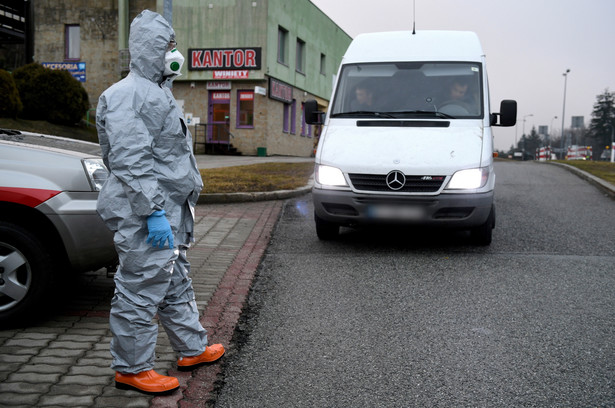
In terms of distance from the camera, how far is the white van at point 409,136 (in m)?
6.54

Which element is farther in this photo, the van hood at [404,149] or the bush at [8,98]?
the bush at [8,98]

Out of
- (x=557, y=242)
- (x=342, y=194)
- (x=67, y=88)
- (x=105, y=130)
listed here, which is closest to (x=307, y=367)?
(x=105, y=130)

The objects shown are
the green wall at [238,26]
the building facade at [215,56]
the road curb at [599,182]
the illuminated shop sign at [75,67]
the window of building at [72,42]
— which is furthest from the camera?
the window of building at [72,42]

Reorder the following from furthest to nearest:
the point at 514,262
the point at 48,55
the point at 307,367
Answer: the point at 48,55 → the point at 514,262 → the point at 307,367

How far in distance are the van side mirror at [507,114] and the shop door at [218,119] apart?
24.1m

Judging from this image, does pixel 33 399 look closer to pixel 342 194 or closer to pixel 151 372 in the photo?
pixel 151 372

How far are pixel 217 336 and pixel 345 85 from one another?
16.1 ft

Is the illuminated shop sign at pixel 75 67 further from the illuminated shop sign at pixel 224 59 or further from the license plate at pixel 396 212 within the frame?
the license plate at pixel 396 212

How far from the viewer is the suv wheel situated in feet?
12.9

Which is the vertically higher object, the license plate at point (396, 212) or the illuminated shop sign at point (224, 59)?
the illuminated shop sign at point (224, 59)

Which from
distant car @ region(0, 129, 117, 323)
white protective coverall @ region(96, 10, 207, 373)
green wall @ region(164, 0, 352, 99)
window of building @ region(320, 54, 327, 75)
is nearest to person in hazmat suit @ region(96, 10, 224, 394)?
white protective coverall @ region(96, 10, 207, 373)

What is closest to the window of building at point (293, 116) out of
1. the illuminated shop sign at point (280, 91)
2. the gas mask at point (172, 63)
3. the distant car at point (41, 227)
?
the illuminated shop sign at point (280, 91)

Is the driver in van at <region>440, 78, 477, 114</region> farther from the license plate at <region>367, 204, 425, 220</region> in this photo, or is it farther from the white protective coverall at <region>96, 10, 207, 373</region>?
the white protective coverall at <region>96, 10, 207, 373</region>

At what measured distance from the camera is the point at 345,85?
26.6 ft
